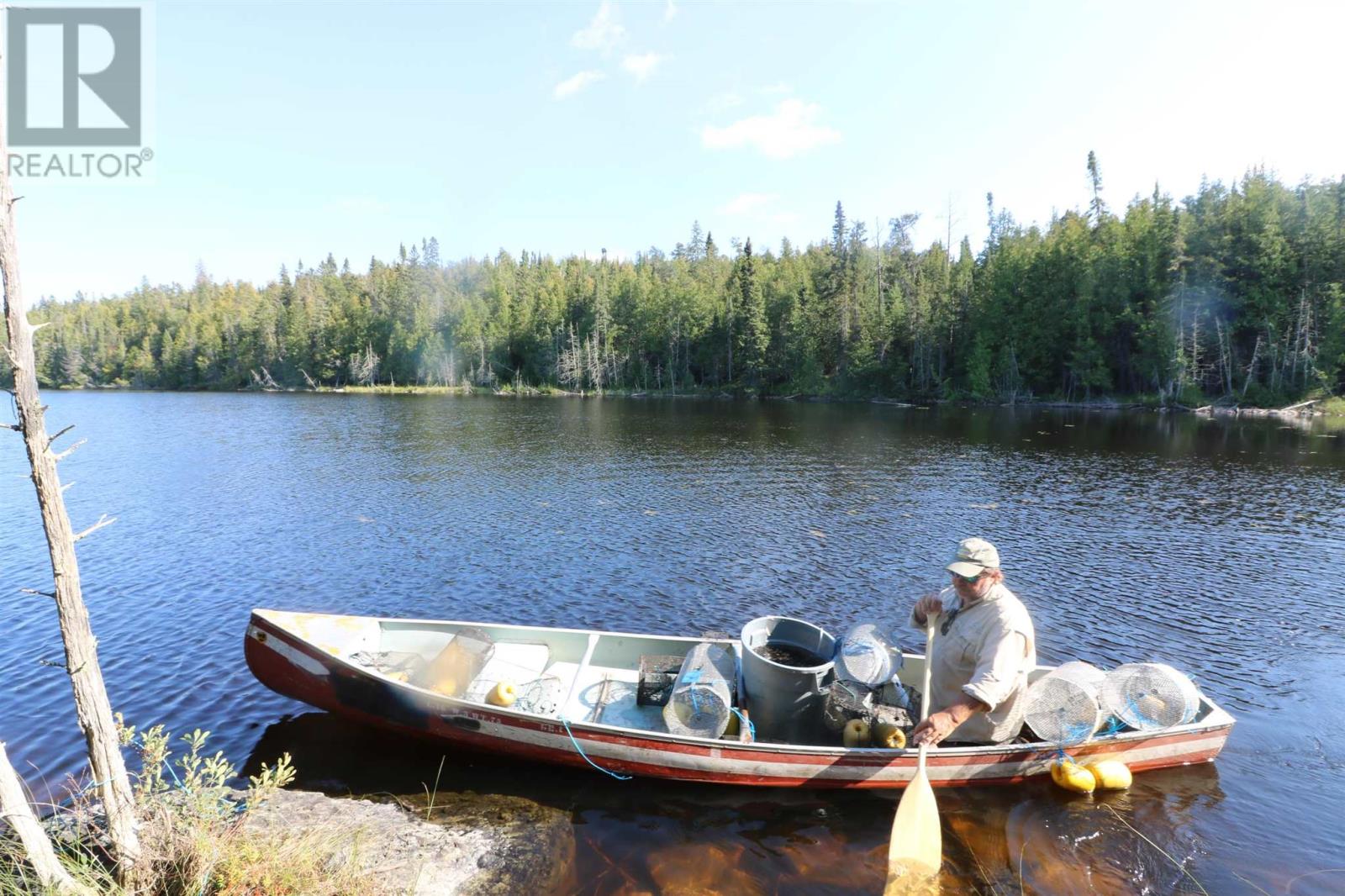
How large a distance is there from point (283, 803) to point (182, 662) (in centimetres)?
676

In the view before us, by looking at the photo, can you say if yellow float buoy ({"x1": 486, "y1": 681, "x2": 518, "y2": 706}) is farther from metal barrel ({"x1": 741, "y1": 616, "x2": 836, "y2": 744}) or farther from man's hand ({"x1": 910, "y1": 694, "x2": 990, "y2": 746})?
man's hand ({"x1": 910, "y1": 694, "x2": 990, "y2": 746})

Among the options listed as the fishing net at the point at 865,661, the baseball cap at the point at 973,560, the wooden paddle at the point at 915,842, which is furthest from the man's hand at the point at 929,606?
the wooden paddle at the point at 915,842

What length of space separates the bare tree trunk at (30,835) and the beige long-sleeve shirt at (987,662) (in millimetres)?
8660

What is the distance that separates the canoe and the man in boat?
1.38ft

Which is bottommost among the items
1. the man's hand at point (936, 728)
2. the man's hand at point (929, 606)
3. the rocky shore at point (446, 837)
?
the rocky shore at point (446, 837)

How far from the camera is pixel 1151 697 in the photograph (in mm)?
9328

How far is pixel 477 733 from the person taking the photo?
936 centimetres

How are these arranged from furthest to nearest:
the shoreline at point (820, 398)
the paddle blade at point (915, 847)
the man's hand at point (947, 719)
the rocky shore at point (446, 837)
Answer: the shoreline at point (820, 398), the man's hand at point (947, 719), the paddle blade at point (915, 847), the rocky shore at point (446, 837)

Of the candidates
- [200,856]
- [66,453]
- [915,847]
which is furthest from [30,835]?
[915,847]

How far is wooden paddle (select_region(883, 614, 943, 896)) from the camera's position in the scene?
24.9 feet

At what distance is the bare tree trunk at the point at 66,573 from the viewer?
4672 mm

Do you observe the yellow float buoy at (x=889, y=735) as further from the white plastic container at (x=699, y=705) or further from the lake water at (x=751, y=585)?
the white plastic container at (x=699, y=705)

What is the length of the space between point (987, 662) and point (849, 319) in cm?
8842

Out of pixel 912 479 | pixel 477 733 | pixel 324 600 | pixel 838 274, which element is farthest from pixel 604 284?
pixel 477 733
